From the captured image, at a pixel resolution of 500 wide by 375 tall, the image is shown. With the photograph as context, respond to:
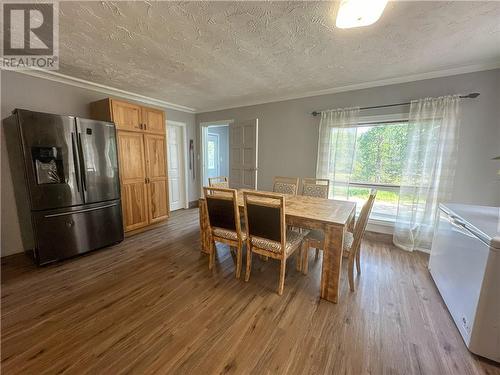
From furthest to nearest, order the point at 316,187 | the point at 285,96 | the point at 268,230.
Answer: the point at 285,96
the point at 316,187
the point at 268,230

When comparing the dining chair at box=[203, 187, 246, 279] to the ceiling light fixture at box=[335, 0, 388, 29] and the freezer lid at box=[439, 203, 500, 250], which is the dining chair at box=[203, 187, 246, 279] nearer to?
the ceiling light fixture at box=[335, 0, 388, 29]

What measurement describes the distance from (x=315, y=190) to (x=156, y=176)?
280 centimetres

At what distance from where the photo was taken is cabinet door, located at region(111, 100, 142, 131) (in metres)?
2.95

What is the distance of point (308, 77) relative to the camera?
2.87 m

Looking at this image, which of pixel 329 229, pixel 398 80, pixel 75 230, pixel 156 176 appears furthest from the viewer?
pixel 156 176

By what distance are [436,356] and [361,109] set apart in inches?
120

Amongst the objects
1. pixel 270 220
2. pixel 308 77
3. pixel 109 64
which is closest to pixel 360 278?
pixel 270 220

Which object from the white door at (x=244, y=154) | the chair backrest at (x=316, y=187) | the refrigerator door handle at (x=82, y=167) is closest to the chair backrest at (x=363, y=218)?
the chair backrest at (x=316, y=187)

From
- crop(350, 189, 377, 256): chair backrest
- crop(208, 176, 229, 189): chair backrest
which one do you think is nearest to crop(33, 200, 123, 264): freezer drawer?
crop(208, 176, 229, 189): chair backrest

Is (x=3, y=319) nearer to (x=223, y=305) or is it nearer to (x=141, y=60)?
(x=223, y=305)

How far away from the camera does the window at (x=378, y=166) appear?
122 inches

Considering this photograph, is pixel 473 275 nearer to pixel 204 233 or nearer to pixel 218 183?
pixel 204 233

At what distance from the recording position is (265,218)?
6.07 ft

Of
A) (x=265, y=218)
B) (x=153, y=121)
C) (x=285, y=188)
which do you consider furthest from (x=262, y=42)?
(x=153, y=121)
